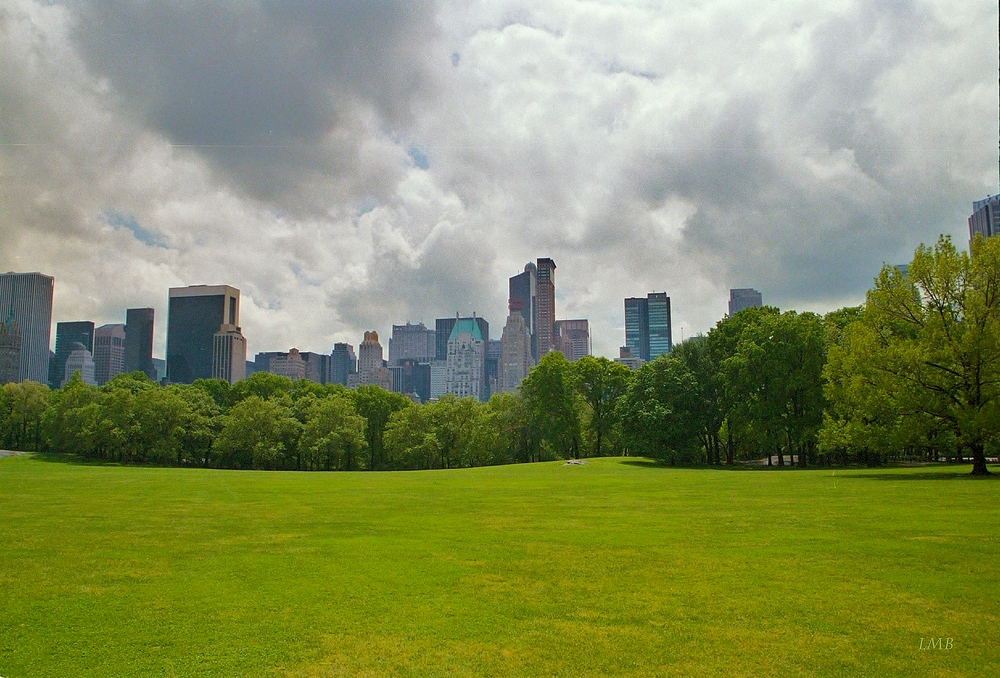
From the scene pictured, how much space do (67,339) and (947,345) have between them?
720 ft

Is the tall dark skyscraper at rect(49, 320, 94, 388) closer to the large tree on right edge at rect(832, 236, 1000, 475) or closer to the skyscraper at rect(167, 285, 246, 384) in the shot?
the skyscraper at rect(167, 285, 246, 384)

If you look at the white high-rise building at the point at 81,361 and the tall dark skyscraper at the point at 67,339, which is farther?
the white high-rise building at the point at 81,361

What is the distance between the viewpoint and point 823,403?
54594 millimetres

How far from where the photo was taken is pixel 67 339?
192 m

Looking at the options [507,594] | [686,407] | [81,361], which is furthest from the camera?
[81,361]

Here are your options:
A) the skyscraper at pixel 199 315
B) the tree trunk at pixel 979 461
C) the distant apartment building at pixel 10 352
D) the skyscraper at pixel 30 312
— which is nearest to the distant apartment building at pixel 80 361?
the skyscraper at pixel 199 315

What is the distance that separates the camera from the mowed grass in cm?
765

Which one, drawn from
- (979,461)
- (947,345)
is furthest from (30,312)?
(979,461)

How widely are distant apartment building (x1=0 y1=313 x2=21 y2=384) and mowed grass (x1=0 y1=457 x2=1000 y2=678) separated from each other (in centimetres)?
11460

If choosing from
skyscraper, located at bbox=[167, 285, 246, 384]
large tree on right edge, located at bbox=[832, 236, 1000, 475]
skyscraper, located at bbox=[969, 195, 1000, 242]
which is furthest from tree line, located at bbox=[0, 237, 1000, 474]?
skyscraper, located at bbox=[167, 285, 246, 384]

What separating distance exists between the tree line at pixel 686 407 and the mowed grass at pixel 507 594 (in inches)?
728

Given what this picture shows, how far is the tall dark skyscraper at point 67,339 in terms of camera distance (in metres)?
176

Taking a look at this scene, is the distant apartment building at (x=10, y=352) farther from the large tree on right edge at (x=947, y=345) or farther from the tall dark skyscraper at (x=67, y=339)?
the large tree on right edge at (x=947, y=345)

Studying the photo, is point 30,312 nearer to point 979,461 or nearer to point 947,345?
point 947,345
